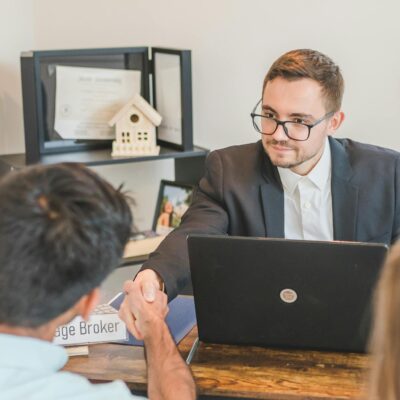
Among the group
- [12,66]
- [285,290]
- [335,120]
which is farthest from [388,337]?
[12,66]

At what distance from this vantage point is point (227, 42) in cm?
326

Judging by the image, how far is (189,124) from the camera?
10.4 ft

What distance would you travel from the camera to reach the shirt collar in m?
2.33

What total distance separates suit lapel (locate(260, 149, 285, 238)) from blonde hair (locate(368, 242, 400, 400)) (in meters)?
1.37

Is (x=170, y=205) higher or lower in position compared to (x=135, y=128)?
lower

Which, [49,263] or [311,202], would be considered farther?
[311,202]

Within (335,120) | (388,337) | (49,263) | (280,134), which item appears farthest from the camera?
(335,120)

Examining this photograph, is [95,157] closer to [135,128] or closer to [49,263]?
[135,128]

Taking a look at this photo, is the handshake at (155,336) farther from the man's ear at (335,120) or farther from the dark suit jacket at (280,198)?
the man's ear at (335,120)

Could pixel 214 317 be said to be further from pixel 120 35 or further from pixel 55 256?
pixel 120 35

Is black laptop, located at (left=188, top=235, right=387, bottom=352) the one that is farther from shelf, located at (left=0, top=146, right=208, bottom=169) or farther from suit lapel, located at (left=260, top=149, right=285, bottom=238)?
shelf, located at (left=0, top=146, right=208, bottom=169)

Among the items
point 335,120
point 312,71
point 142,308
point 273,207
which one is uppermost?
point 312,71

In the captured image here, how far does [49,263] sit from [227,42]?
2.24m

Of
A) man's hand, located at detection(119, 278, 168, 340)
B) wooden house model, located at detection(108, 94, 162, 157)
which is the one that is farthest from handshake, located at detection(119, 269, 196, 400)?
wooden house model, located at detection(108, 94, 162, 157)
